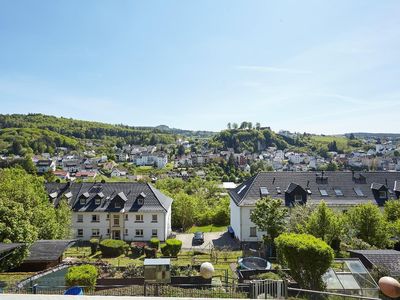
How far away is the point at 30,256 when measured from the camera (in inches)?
913

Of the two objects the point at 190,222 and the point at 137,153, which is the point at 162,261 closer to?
the point at 190,222

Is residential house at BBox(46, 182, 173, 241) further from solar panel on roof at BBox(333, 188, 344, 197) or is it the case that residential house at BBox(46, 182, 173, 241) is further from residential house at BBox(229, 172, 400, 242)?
solar panel on roof at BBox(333, 188, 344, 197)

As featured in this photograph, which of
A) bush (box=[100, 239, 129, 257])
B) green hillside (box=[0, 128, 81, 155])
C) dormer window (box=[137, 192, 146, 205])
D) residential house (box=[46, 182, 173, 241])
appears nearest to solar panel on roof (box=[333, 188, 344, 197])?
residential house (box=[46, 182, 173, 241])

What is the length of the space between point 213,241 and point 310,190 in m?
12.7

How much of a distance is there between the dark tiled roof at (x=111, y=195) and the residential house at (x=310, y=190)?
933 cm

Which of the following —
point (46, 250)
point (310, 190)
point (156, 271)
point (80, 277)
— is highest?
point (310, 190)

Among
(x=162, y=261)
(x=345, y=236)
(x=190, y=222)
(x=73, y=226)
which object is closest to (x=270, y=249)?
(x=345, y=236)

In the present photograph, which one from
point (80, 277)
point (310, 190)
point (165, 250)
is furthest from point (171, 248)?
point (310, 190)

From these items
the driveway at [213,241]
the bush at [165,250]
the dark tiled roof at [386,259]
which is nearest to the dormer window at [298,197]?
the driveway at [213,241]

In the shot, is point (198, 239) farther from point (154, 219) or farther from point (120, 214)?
point (120, 214)

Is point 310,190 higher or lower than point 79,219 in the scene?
higher

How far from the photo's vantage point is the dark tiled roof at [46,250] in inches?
907

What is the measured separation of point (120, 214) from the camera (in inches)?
1594

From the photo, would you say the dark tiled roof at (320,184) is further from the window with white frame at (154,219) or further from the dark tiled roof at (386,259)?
the dark tiled roof at (386,259)
